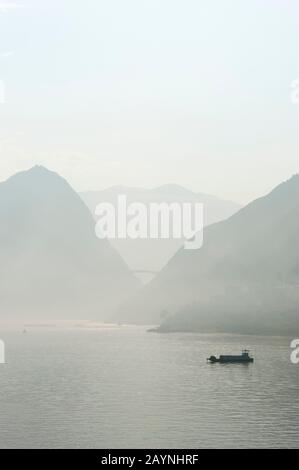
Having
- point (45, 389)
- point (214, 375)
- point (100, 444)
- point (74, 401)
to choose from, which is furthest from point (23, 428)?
point (214, 375)

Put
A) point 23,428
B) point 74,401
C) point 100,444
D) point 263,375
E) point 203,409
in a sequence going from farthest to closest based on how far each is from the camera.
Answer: point 263,375
point 74,401
point 203,409
point 23,428
point 100,444

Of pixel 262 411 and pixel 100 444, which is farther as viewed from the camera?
pixel 262 411

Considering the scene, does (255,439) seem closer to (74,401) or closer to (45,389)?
(74,401)

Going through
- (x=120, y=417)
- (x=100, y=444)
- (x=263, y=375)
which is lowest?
(x=100, y=444)

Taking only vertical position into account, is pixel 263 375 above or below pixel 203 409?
above
